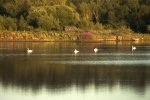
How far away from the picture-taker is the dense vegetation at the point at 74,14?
243ft

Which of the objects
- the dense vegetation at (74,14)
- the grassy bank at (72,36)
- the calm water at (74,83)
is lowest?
the grassy bank at (72,36)

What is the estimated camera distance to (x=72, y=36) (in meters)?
72.6

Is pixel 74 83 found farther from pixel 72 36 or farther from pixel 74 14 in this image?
pixel 74 14

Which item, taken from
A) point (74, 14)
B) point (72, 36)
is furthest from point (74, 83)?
point (74, 14)

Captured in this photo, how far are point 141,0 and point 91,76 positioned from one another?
6220 centimetres

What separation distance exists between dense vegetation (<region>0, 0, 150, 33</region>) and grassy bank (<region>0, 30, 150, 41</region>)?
2.54 metres

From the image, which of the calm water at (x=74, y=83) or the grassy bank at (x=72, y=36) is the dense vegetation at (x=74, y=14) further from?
the calm water at (x=74, y=83)

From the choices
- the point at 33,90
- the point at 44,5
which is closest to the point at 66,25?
the point at 44,5

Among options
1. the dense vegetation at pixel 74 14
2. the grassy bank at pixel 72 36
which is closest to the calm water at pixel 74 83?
the grassy bank at pixel 72 36

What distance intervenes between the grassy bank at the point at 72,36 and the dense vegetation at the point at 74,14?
254cm

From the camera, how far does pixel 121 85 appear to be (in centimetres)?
2112

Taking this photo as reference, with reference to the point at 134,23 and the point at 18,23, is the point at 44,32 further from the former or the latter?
the point at 134,23

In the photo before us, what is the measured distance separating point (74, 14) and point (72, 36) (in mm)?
5599

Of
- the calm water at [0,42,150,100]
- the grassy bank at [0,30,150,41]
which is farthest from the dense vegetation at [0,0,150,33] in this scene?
the calm water at [0,42,150,100]
